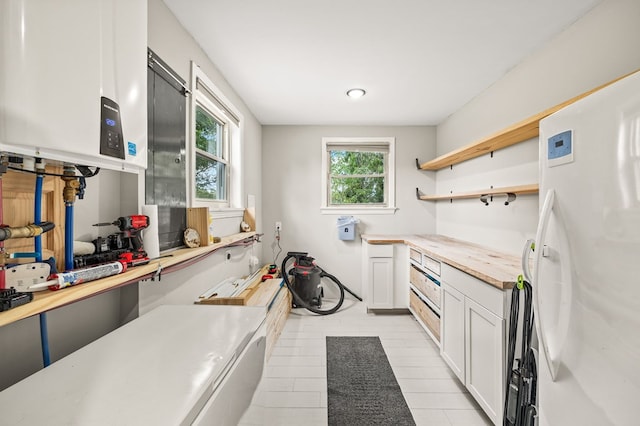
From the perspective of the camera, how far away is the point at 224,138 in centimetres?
275

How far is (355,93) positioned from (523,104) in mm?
1455

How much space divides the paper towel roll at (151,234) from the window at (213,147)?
21.0 inches

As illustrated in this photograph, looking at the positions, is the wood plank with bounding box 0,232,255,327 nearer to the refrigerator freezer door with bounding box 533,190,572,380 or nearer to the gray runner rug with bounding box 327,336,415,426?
the gray runner rug with bounding box 327,336,415,426

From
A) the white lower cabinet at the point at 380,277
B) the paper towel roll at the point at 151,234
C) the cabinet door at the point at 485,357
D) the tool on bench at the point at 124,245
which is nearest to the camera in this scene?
the tool on bench at the point at 124,245

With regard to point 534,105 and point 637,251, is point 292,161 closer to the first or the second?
point 534,105

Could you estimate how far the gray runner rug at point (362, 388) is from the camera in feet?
5.35

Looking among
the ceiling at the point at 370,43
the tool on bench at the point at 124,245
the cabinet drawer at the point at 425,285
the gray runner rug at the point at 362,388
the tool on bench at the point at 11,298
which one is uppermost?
the ceiling at the point at 370,43

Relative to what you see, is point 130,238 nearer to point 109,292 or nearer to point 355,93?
point 109,292

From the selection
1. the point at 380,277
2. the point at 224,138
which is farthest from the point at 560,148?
the point at 224,138

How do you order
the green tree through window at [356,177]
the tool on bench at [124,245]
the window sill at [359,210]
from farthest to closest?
1. the green tree through window at [356,177]
2. the window sill at [359,210]
3. the tool on bench at [124,245]

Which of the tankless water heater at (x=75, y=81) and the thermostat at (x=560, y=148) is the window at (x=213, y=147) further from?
the thermostat at (x=560, y=148)

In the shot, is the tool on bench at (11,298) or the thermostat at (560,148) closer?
the tool on bench at (11,298)

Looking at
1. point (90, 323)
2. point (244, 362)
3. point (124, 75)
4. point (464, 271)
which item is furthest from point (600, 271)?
point (90, 323)

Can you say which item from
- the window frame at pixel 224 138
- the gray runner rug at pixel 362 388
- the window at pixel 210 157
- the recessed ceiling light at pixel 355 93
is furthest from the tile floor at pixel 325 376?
the recessed ceiling light at pixel 355 93
